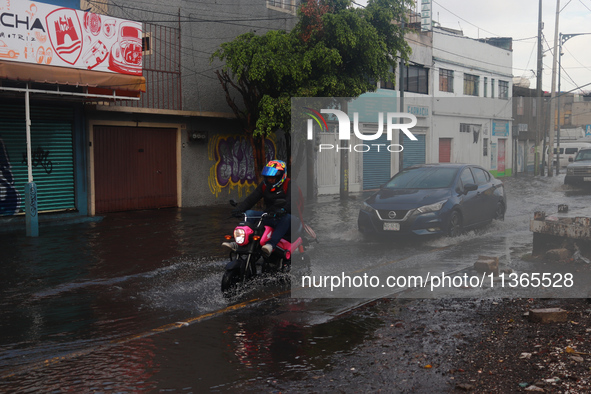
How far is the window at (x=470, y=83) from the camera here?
28.5 metres

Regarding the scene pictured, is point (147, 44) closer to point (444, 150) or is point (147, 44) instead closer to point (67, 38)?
point (67, 38)

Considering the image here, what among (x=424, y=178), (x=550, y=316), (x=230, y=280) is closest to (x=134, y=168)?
(x=424, y=178)

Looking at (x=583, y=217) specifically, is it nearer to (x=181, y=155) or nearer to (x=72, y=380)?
(x=72, y=380)

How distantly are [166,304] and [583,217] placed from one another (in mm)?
5922

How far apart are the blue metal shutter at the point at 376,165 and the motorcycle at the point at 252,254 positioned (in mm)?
1960

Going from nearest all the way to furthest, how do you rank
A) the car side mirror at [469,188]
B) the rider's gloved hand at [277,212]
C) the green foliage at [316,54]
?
the rider's gloved hand at [277,212]
the car side mirror at [469,188]
the green foliage at [316,54]

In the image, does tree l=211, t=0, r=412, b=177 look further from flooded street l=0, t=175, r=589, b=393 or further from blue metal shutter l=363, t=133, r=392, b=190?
blue metal shutter l=363, t=133, r=392, b=190

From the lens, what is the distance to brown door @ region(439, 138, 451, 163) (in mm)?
10188

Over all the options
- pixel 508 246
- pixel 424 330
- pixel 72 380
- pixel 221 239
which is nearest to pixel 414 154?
pixel 508 246

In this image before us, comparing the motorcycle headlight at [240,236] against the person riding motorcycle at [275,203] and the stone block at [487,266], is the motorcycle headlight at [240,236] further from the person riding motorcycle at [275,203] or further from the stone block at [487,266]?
the stone block at [487,266]

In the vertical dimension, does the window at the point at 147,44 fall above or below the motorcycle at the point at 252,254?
above

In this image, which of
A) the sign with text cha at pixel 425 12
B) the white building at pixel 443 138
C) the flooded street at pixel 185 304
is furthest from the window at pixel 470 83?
the flooded street at pixel 185 304

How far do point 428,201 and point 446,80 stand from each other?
20.9 metres

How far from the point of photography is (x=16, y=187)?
48.0ft
